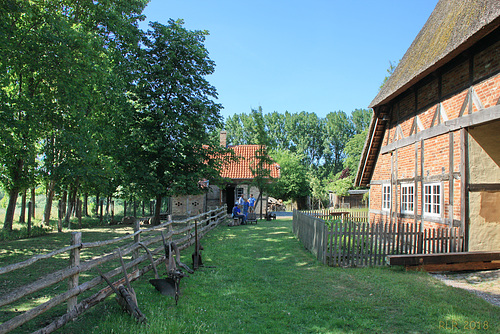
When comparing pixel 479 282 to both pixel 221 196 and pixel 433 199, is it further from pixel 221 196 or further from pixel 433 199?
pixel 221 196

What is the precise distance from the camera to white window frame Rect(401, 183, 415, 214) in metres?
11.0

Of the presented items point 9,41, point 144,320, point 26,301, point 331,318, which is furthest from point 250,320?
point 9,41

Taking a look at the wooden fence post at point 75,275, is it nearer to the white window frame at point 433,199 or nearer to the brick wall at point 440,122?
the brick wall at point 440,122

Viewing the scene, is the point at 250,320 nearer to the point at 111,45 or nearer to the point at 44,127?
the point at 44,127

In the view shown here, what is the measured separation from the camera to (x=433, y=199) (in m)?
A: 9.73

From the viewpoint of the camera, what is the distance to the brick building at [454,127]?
773cm

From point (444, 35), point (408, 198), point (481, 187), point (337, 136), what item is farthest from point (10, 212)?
point (337, 136)

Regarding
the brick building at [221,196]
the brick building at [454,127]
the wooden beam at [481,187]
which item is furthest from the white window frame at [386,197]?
the brick building at [221,196]

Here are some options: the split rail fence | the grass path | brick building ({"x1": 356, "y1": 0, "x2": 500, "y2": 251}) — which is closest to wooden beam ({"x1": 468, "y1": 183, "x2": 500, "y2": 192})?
brick building ({"x1": 356, "y1": 0, "x2": 500, "y2": 251})

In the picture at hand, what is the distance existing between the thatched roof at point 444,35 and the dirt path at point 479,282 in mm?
5368

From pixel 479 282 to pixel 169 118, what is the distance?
1463 cm

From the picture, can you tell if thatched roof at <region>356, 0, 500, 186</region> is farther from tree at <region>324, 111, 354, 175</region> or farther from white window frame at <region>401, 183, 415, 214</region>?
tree at <region>324, 111, 354, 175</region>

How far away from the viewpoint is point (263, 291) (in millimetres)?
6273

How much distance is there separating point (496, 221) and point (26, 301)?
10.5m
